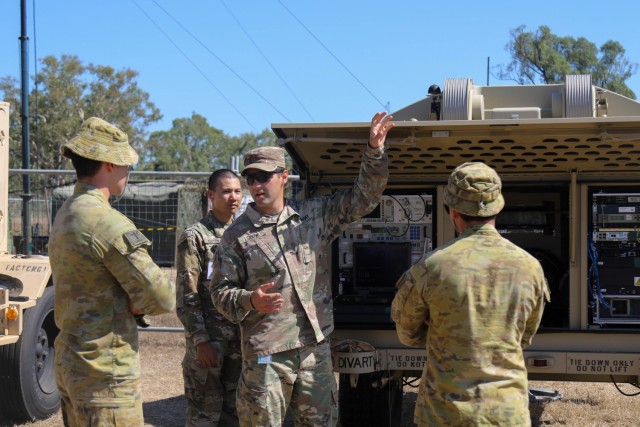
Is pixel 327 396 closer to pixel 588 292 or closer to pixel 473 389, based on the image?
pixel 473 389

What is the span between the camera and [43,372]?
6664mm

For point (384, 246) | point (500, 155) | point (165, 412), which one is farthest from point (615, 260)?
point (165, 412)

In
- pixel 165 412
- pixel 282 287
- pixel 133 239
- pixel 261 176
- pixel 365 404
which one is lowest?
pixel 165 412

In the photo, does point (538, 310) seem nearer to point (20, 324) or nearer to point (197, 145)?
point (20, 324)

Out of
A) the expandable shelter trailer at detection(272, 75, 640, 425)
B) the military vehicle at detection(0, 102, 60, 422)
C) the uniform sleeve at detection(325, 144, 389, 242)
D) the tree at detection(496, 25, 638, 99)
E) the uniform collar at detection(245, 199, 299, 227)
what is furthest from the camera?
the tree at detection(496, 25, 638, 99)

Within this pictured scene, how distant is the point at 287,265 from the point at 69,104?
3872 centimetres

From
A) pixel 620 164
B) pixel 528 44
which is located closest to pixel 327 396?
pixel 620 164

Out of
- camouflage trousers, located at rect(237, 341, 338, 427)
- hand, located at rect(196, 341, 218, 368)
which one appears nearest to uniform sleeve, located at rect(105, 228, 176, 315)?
camouflage trousers, located at rect(237, 341, 338, 427)

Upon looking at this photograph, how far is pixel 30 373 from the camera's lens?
6.29 meters

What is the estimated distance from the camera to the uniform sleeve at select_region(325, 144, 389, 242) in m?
3.96

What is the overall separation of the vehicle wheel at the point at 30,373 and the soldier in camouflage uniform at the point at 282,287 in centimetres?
287

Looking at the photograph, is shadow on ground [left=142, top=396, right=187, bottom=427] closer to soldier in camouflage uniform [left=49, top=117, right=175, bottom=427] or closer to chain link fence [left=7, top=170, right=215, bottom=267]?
chain link fence [left=7, top=170, right=215, bottom=267]

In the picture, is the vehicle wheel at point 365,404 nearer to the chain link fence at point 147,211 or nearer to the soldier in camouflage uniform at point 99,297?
the soldier in camouflage uniform at point 99,297

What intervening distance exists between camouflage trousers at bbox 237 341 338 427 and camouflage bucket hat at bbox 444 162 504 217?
1.20 m
